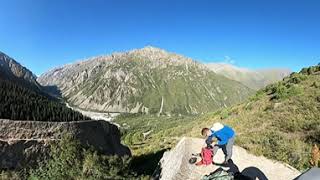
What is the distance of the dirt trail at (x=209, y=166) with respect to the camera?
1565 cm

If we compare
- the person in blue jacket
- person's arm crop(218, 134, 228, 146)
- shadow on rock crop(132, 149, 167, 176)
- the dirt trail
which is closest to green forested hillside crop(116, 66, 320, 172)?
shadow on rock crop(132, 149, 167, 176)

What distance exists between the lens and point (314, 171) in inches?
257

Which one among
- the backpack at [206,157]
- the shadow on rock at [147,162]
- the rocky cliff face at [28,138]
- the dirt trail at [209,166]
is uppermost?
the rocky cliff face at [28,138]

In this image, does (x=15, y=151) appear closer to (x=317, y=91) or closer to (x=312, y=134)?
(x=312, y=134)

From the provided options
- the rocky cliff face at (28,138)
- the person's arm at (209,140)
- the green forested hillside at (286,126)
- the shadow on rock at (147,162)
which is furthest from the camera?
the shadow on rock at (147,162)

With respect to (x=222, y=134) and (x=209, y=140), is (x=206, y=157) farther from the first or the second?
(x=222, y=134)

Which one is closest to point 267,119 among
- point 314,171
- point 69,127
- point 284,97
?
point 284,97

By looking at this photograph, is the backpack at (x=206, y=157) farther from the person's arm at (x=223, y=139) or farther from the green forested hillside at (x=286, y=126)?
the green forested hillside at (x=286, y=126)

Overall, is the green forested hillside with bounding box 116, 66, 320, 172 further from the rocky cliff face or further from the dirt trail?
the rocky cliff face

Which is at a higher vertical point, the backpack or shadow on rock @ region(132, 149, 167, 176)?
the backpack

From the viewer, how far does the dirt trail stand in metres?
15.6

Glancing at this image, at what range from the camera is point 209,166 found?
51.6 feet

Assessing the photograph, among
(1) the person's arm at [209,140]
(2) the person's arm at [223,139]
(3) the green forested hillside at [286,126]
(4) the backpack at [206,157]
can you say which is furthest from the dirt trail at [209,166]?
(2) the person's arm at [223,139]

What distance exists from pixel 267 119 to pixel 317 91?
627cm
